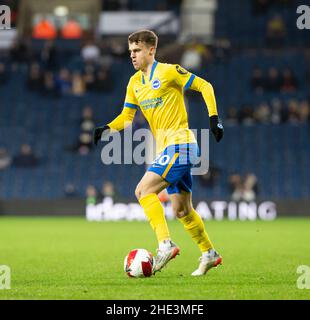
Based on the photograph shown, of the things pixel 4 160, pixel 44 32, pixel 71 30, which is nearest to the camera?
pixel 4 160

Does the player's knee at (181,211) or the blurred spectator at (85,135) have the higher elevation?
the blurred spectator at (85,135)

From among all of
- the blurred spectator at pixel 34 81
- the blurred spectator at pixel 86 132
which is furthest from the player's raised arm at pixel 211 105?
the blurred spectator at pixel 34 81

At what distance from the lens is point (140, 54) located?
9.83 meters

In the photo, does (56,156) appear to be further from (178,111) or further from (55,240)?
(178,111)

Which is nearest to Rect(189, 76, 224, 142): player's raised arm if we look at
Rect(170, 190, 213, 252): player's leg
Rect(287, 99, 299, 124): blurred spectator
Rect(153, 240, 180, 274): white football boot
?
Rect(170, 190, 213, 252): player's leg

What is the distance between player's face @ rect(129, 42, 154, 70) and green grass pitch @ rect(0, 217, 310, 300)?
2.30 meters

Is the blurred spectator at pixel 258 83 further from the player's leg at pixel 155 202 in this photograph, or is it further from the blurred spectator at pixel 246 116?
the player's leg at pixel 155 202

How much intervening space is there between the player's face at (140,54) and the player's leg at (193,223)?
1336 millimetres

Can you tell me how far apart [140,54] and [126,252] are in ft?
16.5

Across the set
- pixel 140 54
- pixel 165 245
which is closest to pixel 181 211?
pixel 165 245

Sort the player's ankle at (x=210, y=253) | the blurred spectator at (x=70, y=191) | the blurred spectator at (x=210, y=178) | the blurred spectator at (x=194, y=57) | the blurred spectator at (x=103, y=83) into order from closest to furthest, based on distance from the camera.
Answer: the player's ankle at (x=210, y=253) < the blurred spectator at (x=70, y=191) < the blurred spectator at (x=210, y=178) < the blurred spectator at (x=194, y=57) < the blurred spectator at (x=103, y=83)

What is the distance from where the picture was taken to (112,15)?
118ft

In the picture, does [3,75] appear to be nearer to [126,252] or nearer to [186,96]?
[186,96]

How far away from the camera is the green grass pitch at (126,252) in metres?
8.27
